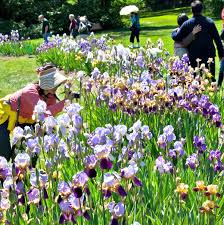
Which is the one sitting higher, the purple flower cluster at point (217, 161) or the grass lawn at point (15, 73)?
the purple flower cluster at point (217, 161)

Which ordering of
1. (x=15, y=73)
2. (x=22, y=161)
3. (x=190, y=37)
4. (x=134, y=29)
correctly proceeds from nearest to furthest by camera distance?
1. (x=22, y=161)
2. (x=190, y=37)
3. (x=15, y=73)
4. (x=134, y=29)

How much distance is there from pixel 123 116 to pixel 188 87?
0.73 m

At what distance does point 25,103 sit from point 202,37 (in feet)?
11.2

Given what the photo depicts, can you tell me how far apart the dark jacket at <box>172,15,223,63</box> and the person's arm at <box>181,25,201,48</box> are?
0.13 feet

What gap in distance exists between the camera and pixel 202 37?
704 centimetres

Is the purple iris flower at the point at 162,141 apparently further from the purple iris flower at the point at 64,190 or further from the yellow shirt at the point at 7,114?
the yellow shirt at the point at 7,114

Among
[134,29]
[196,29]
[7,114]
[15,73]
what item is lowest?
[15,73]

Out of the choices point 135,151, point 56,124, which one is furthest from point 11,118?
point 135,151

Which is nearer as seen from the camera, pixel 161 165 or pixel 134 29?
pixel 161 165

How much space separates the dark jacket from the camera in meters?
6.94

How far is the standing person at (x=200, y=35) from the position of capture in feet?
22.7

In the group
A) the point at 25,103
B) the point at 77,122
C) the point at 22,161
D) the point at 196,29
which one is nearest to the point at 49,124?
the point at 77,122

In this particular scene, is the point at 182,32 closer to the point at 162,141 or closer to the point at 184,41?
the point at 184,41

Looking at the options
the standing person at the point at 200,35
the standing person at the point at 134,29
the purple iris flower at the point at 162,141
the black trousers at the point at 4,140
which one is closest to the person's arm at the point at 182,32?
the standing person at the point at 200,35
